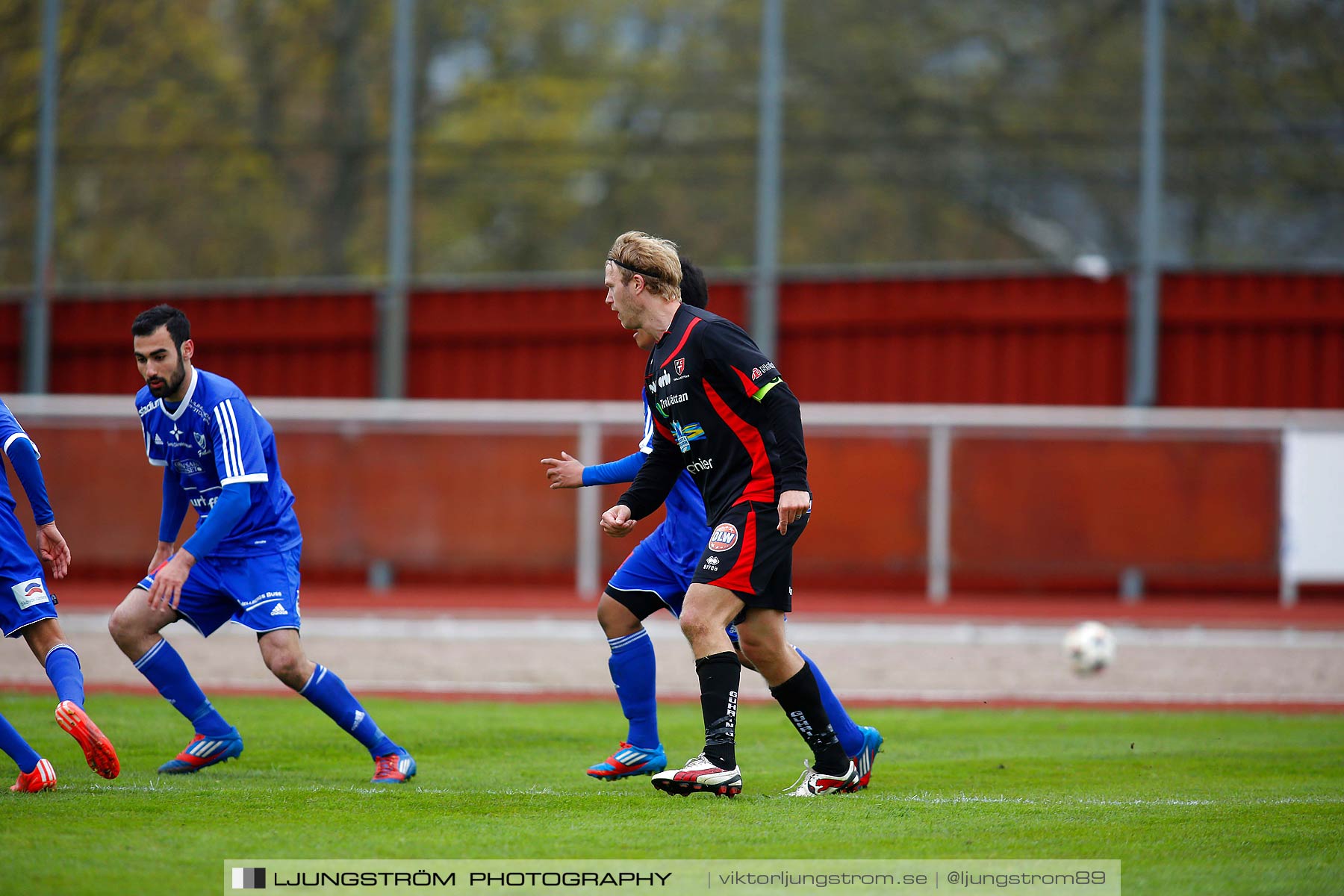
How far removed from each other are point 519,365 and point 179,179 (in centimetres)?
636

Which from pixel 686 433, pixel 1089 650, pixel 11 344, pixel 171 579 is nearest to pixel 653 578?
pixel 686 433

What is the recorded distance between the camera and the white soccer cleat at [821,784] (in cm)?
552

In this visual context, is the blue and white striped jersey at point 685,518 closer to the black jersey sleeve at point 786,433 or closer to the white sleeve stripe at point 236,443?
the black jersey sleeve at point 786,433

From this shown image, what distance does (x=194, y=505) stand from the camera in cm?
612

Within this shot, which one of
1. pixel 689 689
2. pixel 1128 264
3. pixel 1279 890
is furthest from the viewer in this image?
pixel 1128 264

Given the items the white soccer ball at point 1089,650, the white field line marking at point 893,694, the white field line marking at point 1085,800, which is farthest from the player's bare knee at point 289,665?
the white soccer ball at point 1089,650

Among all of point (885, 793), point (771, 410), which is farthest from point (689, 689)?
point (771, 410)

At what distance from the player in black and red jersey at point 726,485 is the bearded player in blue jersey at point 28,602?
2.29 meters

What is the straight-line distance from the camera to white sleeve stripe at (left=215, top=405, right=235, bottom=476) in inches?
221

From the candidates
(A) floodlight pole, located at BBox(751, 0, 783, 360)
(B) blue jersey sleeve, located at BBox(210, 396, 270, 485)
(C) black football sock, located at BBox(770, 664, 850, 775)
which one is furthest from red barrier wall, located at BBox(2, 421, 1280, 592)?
(C) black football sock, located at BBox(770, 664, 850, 775)

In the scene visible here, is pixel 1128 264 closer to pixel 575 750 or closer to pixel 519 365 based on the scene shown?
pixel 519 365

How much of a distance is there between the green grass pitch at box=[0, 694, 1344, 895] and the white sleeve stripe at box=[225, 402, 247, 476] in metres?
1.34

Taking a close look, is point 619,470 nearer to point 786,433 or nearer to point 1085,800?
point 786,433

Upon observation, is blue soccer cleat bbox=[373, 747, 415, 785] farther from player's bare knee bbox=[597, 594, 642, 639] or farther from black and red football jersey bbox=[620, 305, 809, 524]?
black and red football jersey bbox=[620, 305, 809, 524]
